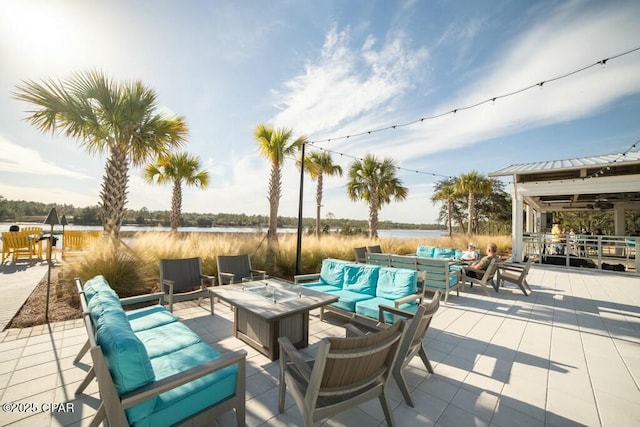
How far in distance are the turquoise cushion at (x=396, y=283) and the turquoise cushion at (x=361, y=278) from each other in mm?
94

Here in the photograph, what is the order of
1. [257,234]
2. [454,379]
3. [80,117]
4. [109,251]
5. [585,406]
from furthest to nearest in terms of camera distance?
[257,234] < [80,117] < [109,251] < [454,379] < [585,406]

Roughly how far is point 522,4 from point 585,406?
5745 millimetres

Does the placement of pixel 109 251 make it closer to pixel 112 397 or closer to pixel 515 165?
pixel 112 397

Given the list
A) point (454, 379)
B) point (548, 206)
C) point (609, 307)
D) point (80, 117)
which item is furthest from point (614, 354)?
point (548, 206)

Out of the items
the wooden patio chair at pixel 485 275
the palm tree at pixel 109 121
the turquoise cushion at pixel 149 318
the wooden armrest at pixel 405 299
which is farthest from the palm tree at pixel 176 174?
the wooden patio chair at pixel 485 275

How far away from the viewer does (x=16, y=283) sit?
518 cm

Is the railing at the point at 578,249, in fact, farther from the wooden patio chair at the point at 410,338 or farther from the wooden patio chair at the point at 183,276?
the wooden patio chair at the point at 183,276

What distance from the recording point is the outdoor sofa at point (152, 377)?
128 cm

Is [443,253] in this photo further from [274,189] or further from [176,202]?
[176,202]

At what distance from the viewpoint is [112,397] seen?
127cm

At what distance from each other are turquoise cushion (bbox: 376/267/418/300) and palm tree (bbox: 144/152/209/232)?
9921 mm

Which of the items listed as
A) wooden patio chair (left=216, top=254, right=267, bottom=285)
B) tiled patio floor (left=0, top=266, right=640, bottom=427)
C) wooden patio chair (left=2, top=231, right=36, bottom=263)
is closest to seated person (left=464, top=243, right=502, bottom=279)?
tiled patio floor (left=0, top=266, right=640, bottom=427)

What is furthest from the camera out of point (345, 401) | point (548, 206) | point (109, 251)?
point (548, 206)

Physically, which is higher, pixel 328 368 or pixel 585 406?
pixel 328 368
